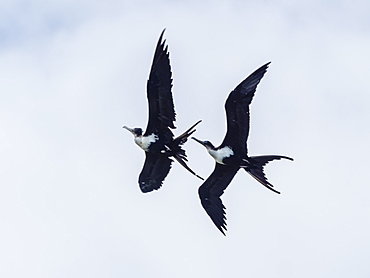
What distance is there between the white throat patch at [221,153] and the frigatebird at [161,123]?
74 centimetres

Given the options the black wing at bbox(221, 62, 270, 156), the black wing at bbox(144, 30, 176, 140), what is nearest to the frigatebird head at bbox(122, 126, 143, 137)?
the black wing at bbox(144, 30, 176, 140)

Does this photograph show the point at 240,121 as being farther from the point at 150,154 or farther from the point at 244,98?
the point at 150,154

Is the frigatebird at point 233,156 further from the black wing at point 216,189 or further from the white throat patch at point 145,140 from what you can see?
the white throat patch at point 145,140

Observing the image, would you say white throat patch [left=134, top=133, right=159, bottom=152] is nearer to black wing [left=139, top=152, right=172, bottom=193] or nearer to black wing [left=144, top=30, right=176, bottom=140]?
black wing [left=144, top=30, right=176, bottom=140]

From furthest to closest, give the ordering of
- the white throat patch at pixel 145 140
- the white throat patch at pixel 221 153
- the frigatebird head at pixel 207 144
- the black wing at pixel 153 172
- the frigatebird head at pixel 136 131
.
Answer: the black wing at pixel 153 172
the frigatebird head at pixel 136 131
the frigatebird head at pixel 207 144
the white throat patch at pixel 145 140
the white throat patch at pixel 221 153

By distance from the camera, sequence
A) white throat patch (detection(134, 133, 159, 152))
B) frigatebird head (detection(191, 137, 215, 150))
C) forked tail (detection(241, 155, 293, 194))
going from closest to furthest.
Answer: forked tail (detection(241, 155, 293, 194))
white throat patch (detection(134, 133, 159, 152))
frigatebird head (detection(191, 137, 215, 150))

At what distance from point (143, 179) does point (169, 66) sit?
3.12 meters

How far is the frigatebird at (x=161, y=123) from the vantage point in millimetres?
26109

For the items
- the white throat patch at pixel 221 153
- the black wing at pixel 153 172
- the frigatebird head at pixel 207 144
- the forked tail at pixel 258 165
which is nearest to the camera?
the forked tail at pixel 258 165

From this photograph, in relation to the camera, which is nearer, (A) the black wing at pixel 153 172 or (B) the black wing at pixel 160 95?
(B) the black wing at pixel 160 95

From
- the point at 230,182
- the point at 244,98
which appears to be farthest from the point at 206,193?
the point at 244,98

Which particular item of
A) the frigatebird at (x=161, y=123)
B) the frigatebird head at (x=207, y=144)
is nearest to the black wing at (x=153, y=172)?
the frigatebird at (x=161, y=123)

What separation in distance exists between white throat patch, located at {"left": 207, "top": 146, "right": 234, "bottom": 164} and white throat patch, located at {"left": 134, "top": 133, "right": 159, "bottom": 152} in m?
1.26

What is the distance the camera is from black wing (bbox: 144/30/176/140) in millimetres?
26078
